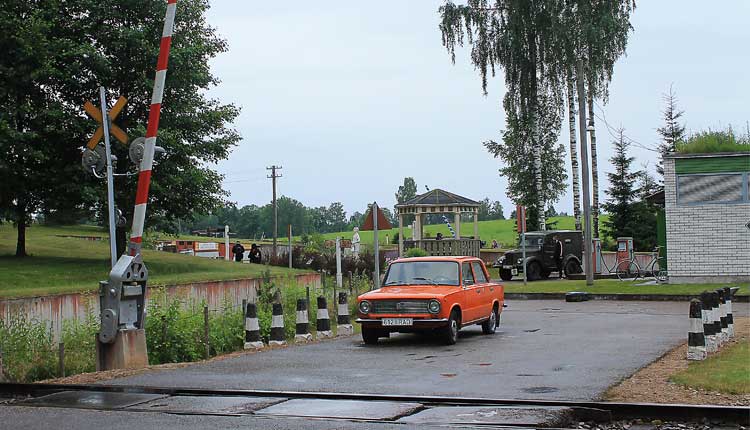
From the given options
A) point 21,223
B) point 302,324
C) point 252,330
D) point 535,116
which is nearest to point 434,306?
point 302,324

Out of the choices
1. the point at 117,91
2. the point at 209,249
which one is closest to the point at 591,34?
the point at 117,91

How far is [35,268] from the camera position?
1353 inches

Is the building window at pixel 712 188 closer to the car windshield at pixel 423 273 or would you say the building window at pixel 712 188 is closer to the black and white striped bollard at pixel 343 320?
the black and white striped bollard at pixel 343 320


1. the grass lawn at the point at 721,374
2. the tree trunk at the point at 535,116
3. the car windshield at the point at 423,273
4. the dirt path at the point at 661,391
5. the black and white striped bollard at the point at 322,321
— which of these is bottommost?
the dirt path at the point at 661,391

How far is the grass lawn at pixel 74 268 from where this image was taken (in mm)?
29469

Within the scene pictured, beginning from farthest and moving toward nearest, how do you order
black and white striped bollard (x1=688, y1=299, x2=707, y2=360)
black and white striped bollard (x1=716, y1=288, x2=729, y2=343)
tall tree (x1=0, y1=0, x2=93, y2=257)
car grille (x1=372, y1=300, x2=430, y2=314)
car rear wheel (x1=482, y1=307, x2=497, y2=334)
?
tall tree (x1=0, y1=0, x2=93, y2=257)
car rear wheel (x1=482, y1=307, x2=497, y2=334)
car grille (x1=372, y1=300, x2=430, y2=314)
black and white striped bollard (x1=716, y1=288, x2=729, y2=343)
black and white striped bollard (x1=688, y1=299, x2=707, y2=360)

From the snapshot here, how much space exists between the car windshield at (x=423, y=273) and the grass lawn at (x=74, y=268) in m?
9.82

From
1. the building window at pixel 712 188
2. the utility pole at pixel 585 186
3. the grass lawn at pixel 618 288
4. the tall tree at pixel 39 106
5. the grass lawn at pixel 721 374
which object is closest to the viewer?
the grass lawn at pixel 721 374

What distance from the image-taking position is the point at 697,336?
1219cm

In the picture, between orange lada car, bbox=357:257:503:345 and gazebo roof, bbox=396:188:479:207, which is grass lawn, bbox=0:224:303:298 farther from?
gazebo roof, bbox=396:188:479:207

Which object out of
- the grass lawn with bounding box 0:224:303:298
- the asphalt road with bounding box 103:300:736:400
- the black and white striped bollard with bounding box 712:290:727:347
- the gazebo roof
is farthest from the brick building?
the gazebo roof

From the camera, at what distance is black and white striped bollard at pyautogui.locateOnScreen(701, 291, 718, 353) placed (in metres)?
13.0

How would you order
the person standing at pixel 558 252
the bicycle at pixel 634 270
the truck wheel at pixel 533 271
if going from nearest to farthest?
the bicycle at pixel 634 270 < the truck wheel at pixel 533 271 < the person standing at pixel 558 252

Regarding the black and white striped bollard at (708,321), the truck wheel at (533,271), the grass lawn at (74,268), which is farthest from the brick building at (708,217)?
the black and white striped bollard at (708,321)
